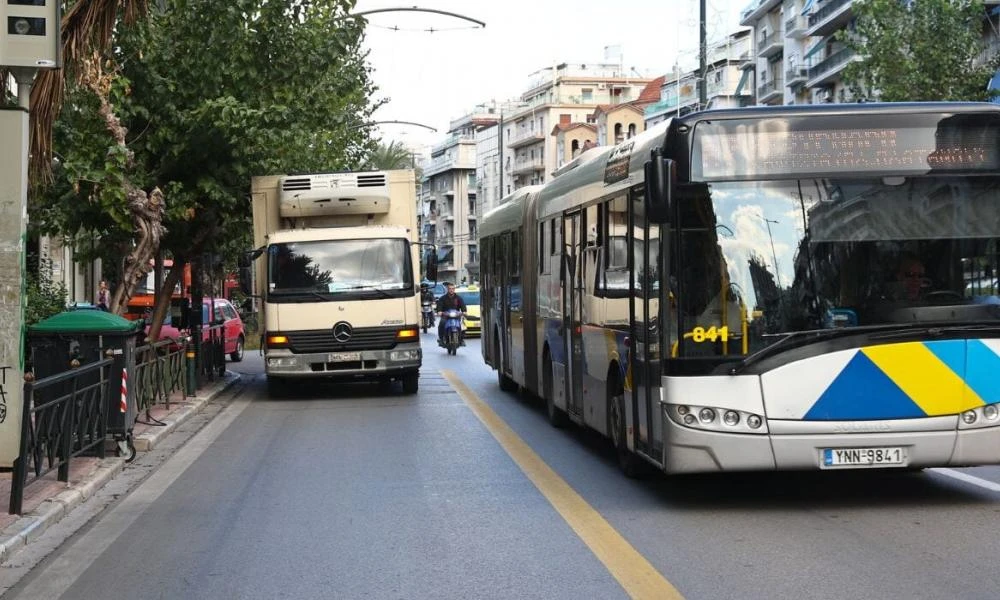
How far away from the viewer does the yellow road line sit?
696 centimetres

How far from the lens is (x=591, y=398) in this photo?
41.4 feet

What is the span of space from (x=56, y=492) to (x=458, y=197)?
489ft

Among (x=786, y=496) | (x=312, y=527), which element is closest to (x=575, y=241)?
(x=786, y=496)

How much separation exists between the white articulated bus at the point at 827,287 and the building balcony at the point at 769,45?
79342 mm

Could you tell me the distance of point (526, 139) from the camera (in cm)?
13812


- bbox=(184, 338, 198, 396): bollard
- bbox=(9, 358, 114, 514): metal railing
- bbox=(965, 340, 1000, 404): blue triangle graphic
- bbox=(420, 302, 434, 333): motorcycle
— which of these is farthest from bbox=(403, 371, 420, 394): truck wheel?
bbox=(420, 302, 434, 333): motorcycle

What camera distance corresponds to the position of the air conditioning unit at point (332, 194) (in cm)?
2078

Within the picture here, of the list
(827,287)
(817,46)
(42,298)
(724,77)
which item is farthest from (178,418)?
(724,77)

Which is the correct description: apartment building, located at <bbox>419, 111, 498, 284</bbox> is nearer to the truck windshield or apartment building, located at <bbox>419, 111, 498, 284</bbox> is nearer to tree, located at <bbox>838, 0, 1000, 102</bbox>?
tree, located at <bbox>838, 0, 1000, 102</bbox>

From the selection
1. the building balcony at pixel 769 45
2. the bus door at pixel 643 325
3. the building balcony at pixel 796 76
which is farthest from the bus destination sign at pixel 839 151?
the building balcony at pixel 769 45

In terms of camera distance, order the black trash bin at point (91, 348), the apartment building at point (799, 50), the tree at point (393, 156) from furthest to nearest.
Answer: the apartment building at point (799, 50) → the tree at point (393, 156) → the black trash bin at point (91, 348)

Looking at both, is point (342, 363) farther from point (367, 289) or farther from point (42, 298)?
point (42, 298)

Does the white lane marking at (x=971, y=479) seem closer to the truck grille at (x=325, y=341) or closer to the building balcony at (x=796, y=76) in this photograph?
the truck grille at (x=325, y=341)

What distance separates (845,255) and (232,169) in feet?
46.7
